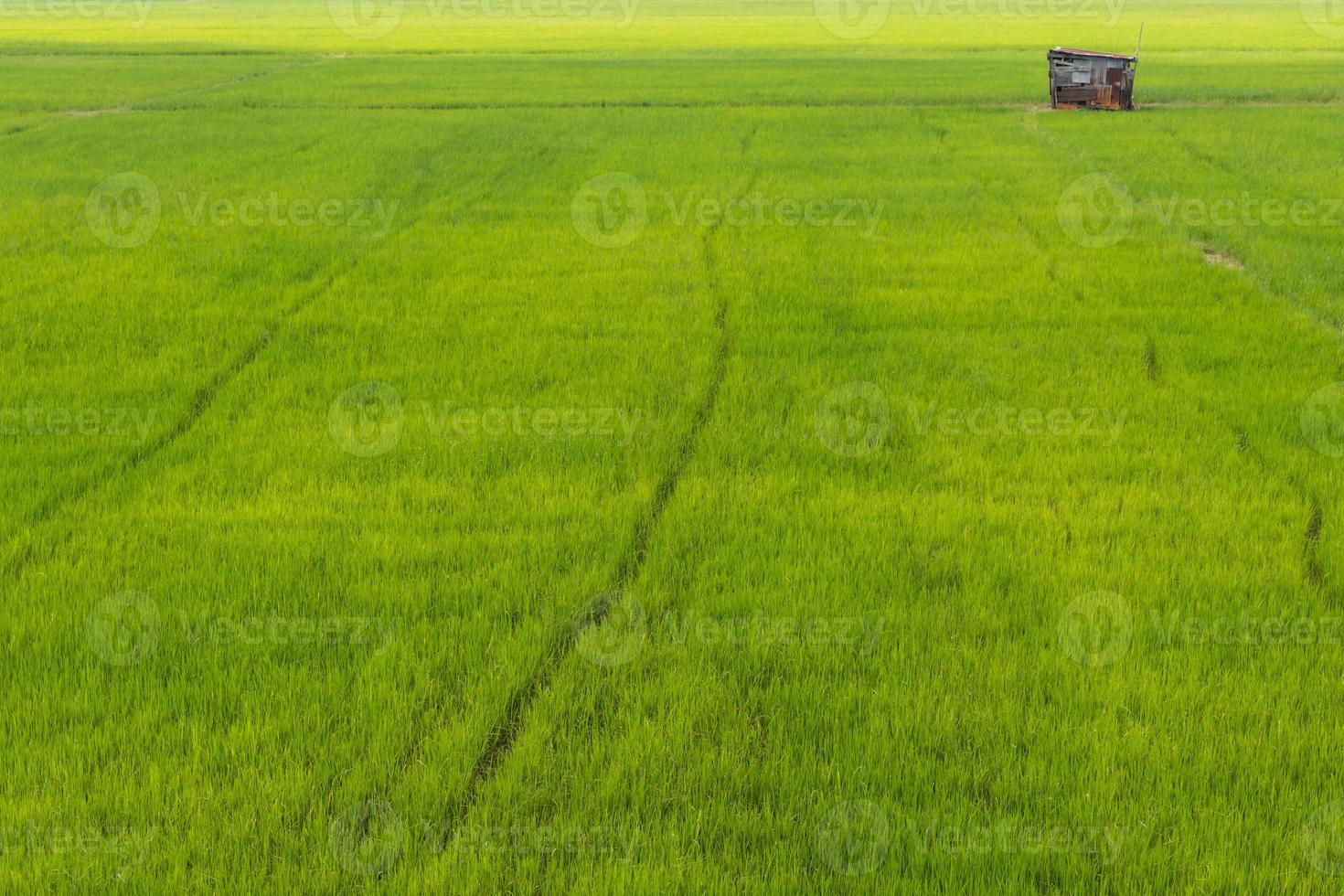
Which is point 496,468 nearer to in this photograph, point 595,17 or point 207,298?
point 207,298

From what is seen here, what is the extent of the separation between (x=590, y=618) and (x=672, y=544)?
2.50 ft

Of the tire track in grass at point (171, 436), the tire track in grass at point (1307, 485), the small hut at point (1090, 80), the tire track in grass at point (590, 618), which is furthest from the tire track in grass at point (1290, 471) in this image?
the small hut at point (1090, 80)

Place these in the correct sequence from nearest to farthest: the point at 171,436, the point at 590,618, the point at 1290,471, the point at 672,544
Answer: the point at 590,618, the point at 672,544, the point at 1290,471, the point at 171,436

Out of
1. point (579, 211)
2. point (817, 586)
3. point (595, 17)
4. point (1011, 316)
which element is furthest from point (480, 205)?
point (595, 17)

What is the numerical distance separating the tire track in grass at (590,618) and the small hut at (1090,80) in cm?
1818

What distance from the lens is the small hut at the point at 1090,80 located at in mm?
22047

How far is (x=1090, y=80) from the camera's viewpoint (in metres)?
22.7

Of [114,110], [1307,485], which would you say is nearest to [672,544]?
[1307,485]

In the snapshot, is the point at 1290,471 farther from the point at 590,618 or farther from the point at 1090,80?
the point at 1090,80

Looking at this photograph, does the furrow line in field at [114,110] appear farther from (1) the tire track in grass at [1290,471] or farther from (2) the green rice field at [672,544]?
(1) the tire track in grass at [1290,471]

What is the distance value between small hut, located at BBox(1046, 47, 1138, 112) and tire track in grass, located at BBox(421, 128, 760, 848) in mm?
18176

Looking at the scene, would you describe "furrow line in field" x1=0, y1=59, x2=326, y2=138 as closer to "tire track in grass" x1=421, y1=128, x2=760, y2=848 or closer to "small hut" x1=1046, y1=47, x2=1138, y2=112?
"tire track in grass" x1=421, y1=128, x2=760, y2=848

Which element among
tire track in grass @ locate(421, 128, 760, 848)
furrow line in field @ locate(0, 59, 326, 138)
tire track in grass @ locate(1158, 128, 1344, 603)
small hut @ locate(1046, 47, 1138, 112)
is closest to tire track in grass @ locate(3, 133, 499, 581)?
tire track in grass @ locate(421, 128, 760, 848)

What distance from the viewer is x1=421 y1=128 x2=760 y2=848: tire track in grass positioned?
3.46 metres
